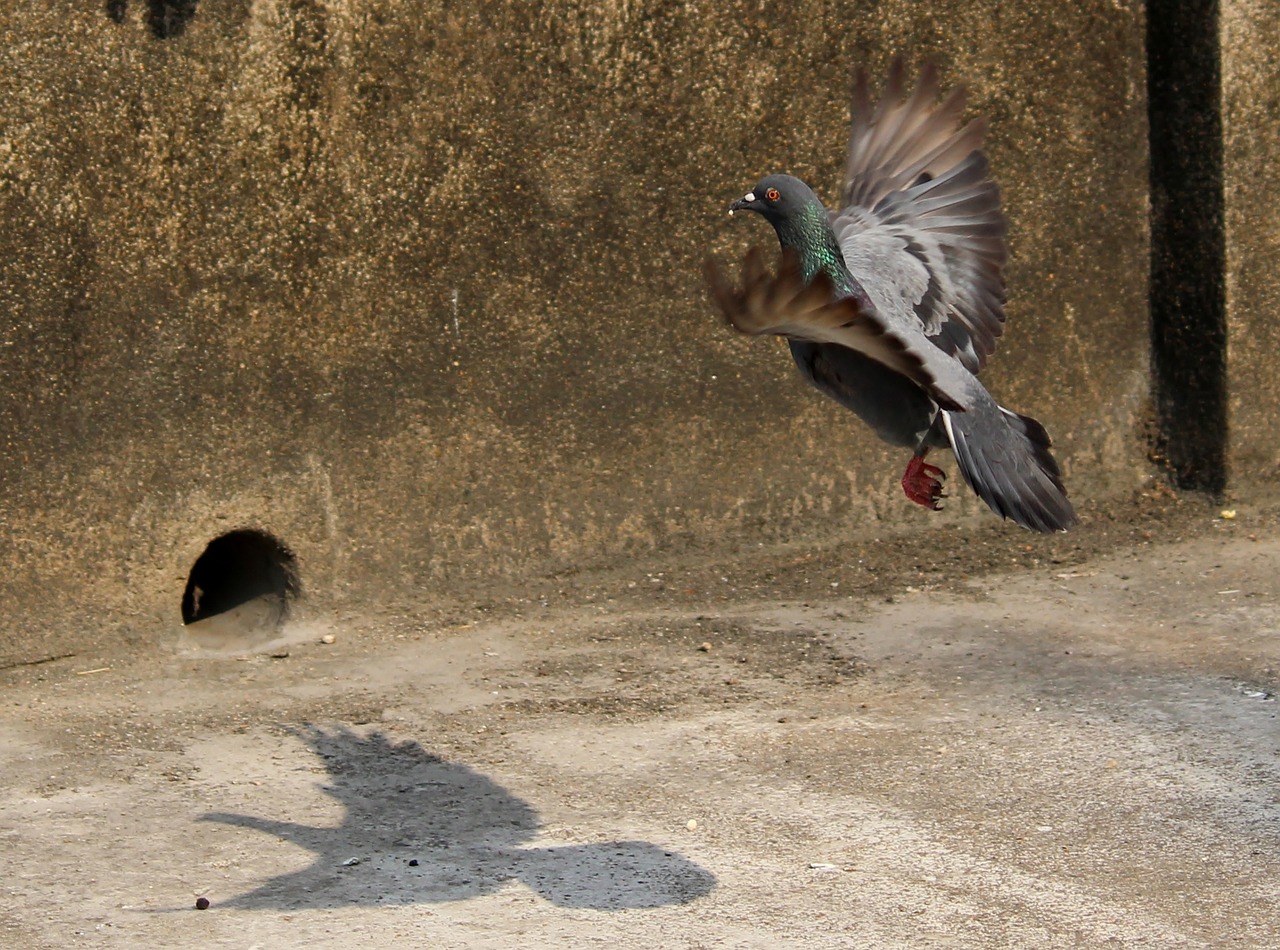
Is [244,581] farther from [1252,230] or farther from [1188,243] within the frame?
[1252,230]

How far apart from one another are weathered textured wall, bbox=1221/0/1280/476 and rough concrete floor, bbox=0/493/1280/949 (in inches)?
20.0

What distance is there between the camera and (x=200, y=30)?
4914 mm

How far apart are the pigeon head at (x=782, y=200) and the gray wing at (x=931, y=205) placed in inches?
17.2

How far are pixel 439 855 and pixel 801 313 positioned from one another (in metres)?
1.59

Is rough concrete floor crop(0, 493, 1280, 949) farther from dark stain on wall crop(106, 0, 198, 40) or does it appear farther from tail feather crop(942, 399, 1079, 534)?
dark stain on wall crop(106, 0, 198, 40)

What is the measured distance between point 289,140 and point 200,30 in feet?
1.32

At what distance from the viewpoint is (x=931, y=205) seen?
4777 mm

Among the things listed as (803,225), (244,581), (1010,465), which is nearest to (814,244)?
(803,225)

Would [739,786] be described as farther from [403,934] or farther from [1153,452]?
[1153,452]

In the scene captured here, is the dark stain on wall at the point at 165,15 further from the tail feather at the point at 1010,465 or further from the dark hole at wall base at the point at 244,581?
the tail feather at the point at 1010,465

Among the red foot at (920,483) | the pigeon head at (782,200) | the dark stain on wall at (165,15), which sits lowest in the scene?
the red foot at (920,483)

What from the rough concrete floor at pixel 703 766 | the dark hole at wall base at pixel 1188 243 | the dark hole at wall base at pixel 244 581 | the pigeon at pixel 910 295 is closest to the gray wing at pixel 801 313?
the pigeon at pixel 910 295

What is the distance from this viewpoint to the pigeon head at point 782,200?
13.6 ft

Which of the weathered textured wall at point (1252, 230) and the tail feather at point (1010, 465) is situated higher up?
the weathered textured wall at point (1252, 230)
